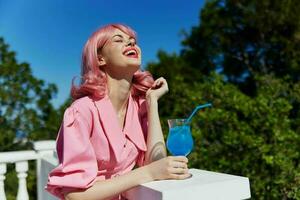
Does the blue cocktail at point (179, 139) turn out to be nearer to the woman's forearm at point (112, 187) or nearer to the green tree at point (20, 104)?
the woman's forearm at point (112, 187)

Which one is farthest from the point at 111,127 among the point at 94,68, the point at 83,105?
the point at 94,68

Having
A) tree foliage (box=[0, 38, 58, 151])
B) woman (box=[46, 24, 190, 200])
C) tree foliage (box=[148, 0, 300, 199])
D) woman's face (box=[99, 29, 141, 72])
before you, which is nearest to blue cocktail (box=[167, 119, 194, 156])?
woman (box=[46, 24, 190, 200])

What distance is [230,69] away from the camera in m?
7.03

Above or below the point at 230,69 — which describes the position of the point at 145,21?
above

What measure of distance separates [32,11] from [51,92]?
3521 mm

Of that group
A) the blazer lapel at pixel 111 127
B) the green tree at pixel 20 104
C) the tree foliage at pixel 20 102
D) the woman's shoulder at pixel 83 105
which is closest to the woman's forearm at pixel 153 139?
the blazer lapel at pixel 111 127

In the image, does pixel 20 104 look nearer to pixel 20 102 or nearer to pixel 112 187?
pixel 20 102

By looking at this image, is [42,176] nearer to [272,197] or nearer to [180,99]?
[272,197]

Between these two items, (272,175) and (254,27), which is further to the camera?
(254,27)

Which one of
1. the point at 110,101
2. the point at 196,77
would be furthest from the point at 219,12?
the point at 110,101

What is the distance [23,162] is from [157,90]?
1.24 m

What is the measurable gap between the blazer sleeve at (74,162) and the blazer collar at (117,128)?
84mm

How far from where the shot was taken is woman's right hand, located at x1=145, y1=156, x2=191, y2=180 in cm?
118

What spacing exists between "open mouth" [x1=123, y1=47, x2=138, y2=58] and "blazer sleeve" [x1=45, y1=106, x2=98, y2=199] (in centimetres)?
29
